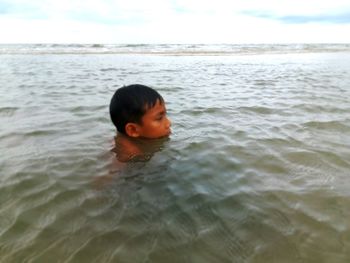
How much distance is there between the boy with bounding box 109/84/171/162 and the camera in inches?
155

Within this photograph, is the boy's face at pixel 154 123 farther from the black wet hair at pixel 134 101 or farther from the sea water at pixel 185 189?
the sea water at pixel 185 189

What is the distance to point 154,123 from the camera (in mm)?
4078

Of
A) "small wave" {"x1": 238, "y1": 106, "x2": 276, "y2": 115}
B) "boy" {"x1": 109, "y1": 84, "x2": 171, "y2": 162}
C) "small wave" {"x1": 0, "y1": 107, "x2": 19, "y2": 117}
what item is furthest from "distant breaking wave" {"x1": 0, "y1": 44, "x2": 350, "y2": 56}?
"boy" {"x1": 109, "y1": 84, "x2": 171, "y2": 162}

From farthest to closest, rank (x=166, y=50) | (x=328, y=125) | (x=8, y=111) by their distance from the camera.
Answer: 1. (x=166, y=50)
2. (x=8, y=111)
3. (x=328, y=125)

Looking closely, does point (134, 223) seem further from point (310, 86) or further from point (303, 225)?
point (310, 86)

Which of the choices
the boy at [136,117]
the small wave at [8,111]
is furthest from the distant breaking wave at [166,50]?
the boy at [136,117]

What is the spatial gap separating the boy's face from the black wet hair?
1.8 inches

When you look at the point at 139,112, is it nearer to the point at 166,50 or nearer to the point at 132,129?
the point at 132,129

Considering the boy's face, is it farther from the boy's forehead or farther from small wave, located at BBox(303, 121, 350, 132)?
small wave, located at BBox(303, 121, 350, 132)

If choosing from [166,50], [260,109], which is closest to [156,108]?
[260,109]

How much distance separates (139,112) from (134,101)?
0.13 meters

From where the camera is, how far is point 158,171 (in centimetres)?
351

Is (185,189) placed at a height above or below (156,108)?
below

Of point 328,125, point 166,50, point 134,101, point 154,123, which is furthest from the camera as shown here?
point 166,50
